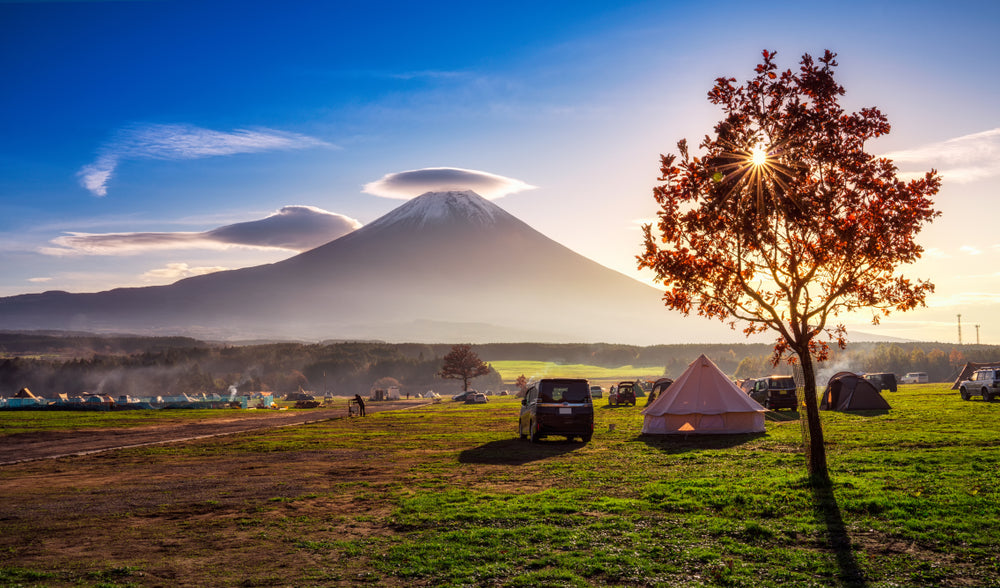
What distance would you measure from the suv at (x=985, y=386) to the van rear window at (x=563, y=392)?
89.1 ft

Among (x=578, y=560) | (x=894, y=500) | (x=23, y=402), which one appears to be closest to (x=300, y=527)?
(x=578, y=560)

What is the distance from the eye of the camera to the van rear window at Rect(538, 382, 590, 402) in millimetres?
24109

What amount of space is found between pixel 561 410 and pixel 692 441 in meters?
4.23

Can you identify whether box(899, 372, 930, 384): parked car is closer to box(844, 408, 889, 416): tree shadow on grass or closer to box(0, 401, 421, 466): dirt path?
box(844, 408, 889, 416): tree shadow on grass

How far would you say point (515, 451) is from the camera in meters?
21.9

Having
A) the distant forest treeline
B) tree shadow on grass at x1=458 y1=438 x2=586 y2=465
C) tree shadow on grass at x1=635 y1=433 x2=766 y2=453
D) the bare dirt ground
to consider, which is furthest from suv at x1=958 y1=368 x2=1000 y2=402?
the distant forest treeline

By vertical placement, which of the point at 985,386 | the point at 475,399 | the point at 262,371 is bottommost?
the point at 262,371

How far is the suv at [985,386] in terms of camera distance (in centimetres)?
3875

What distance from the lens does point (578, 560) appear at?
8273mm

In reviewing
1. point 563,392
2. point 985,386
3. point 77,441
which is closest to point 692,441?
point 563,392

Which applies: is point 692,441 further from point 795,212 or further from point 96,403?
point 96,403

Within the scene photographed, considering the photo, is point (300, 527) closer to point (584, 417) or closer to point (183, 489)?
point (183, 489)

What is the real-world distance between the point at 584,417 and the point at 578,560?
1579 cm

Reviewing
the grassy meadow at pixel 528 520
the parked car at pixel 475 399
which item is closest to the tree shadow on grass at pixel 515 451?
the grassy meadow at pixel 528 520
